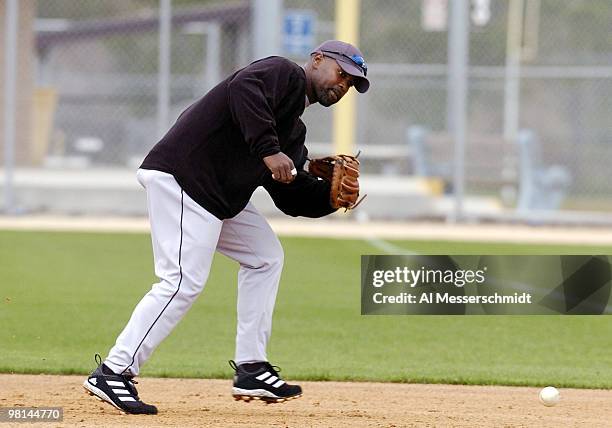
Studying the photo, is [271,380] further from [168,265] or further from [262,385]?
[168,265]

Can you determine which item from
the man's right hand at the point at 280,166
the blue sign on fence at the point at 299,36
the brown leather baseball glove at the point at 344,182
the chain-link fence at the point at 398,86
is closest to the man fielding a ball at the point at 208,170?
the man's right hand at the point at 280,166

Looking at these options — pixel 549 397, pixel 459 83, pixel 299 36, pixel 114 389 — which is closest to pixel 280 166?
pixel 114 389

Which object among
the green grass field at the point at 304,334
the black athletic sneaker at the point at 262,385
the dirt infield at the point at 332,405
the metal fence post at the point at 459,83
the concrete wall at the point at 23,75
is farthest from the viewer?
the concrete wall at the point at 23,75

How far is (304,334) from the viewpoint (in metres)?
9.11

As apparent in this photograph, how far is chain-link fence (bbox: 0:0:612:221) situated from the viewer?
2108 cm

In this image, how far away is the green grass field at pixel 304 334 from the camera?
308 inches

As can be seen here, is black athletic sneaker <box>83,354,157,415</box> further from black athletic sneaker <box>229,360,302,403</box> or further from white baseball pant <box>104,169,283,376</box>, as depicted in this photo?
black athletic sneaker <box>229,360,302,403</box>

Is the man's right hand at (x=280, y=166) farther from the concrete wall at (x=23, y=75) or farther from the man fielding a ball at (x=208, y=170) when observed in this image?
the concrete wall at (x=23, y=75)

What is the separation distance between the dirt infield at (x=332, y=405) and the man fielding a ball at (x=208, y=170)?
12.2 inches

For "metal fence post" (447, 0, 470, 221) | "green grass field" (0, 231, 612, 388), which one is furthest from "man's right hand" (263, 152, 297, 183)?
"metal fence post" (447, 0, 470, 221)

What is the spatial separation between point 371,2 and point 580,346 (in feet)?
87.7

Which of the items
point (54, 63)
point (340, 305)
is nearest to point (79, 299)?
point (340, 305)

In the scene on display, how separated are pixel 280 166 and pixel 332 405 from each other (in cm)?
151

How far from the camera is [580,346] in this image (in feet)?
29.2
